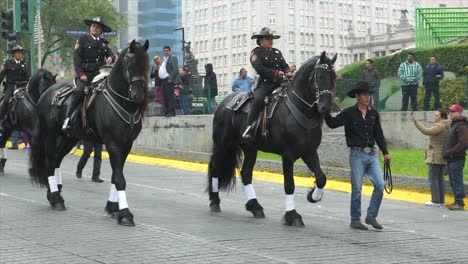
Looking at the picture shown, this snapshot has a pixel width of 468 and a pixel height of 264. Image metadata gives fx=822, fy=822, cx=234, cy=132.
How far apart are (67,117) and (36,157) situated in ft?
5.16

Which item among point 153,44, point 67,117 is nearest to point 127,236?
point 67,117

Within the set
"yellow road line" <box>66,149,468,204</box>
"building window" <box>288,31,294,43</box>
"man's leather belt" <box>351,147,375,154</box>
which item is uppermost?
"building window" <box>288,31,294,43</box>

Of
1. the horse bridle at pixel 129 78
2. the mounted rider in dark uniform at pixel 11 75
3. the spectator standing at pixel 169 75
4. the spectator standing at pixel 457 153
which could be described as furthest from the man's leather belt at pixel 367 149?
the spectator standing at pixel 169 75

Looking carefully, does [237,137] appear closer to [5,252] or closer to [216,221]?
[216,221]

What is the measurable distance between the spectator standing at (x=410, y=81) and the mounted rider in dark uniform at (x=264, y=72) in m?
10.8

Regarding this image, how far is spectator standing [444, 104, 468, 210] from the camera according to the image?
51.1ft

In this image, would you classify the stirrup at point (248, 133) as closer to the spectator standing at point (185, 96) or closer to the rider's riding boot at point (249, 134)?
the rider's riding boot at point (249, 134)

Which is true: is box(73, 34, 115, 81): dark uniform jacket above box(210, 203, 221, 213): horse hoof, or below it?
above

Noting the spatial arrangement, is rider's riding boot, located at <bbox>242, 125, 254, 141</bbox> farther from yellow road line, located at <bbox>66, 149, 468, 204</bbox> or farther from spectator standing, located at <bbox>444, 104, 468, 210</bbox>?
spectator standing, located at <bbox>444, 104, 468, 210</bbox>

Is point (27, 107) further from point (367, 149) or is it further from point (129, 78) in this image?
point (367, 149)

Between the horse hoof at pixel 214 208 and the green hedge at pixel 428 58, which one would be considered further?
the green hedge at pixel 428 58

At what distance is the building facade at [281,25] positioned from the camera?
150500 mm

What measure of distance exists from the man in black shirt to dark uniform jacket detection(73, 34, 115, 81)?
4.20m

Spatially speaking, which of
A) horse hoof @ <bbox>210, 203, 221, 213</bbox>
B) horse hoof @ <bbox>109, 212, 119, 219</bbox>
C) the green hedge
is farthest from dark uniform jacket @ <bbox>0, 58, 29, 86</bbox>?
the green hedge
